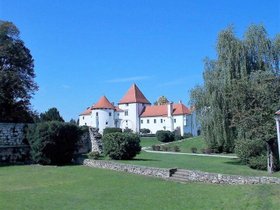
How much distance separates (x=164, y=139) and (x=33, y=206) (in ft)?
164

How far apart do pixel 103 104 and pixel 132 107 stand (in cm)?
726

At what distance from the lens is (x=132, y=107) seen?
91.8m

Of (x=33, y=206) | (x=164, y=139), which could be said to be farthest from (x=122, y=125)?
(x=33, y=206)

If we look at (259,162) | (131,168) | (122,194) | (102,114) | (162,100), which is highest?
(162,100)

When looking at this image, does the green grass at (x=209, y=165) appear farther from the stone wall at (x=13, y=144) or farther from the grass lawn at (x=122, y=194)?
the stone wall at (x=13, y=144)

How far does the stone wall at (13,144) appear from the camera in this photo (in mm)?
31797

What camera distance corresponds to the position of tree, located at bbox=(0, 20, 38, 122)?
118ft

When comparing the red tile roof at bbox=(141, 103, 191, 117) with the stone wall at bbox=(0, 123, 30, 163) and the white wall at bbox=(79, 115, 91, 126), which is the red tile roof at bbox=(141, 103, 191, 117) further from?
the stone wall at bbox=(0, 123, 30, 163)

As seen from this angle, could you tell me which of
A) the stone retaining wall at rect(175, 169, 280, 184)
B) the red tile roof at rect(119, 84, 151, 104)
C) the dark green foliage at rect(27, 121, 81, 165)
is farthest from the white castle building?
the stone retaining wall at rect(175, 169, 280, 184)

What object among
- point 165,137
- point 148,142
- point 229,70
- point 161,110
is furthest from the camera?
point 161,110

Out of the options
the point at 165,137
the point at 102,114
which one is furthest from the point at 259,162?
the point at 102,114

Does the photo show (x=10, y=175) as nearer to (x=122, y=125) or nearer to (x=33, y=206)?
(x=33, y=206)

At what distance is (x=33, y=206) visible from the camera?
13367 mm

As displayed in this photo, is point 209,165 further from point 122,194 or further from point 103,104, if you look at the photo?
point 103,104
